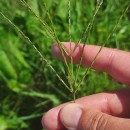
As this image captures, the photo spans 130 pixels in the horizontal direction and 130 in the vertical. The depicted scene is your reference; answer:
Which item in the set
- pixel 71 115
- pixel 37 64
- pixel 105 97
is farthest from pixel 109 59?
pixel 37 64

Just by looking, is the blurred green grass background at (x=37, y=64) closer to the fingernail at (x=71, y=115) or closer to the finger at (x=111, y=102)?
the finger at (x=111, y=102)

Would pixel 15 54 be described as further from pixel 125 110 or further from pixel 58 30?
pixel 125 110

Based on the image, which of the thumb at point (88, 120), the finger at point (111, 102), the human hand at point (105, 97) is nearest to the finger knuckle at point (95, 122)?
the thumb at point (88, 120)

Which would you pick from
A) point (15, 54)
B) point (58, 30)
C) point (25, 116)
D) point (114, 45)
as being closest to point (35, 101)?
point (25, 116)

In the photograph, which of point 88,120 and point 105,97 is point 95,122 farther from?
point 105,97

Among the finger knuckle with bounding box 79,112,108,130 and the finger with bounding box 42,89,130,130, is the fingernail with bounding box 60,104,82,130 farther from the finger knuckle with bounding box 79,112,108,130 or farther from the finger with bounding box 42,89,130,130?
the finger with bounding box 42,89,130,130

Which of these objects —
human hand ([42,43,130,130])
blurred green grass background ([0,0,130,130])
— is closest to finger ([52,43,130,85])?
human hand ([42,43,130,130])
